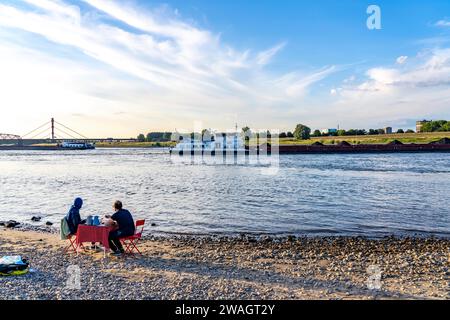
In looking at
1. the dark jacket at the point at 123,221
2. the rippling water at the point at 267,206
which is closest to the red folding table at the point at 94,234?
the dark jacket at the point at 123,221

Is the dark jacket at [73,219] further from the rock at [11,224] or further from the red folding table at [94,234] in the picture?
the rock at [11,224]

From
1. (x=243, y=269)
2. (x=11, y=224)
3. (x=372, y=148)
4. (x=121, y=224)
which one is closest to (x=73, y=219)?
(x=121, y=224)

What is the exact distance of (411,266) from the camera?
34.9 feet

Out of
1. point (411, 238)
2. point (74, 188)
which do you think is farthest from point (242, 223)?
point (74, 188)

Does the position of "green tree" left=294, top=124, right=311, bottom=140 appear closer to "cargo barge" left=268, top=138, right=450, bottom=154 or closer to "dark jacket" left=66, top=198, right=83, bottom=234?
"cargo barge" left=268, top=138, right=450, bottom=154

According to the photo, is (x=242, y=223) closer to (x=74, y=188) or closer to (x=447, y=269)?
(x=447, y=269)

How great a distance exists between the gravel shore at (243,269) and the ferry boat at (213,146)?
87921 millimetres

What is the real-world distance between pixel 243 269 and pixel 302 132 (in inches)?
6823

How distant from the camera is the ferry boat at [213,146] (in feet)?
336

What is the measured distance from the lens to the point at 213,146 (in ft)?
346

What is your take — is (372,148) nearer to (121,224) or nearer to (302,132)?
(302,132)

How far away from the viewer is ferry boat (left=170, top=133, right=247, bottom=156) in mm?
102438

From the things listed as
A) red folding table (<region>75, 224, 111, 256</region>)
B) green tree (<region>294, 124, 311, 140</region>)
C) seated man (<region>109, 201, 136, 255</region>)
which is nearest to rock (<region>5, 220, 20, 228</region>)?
red folding table (<region>75, 224, 111, 256</region>)
